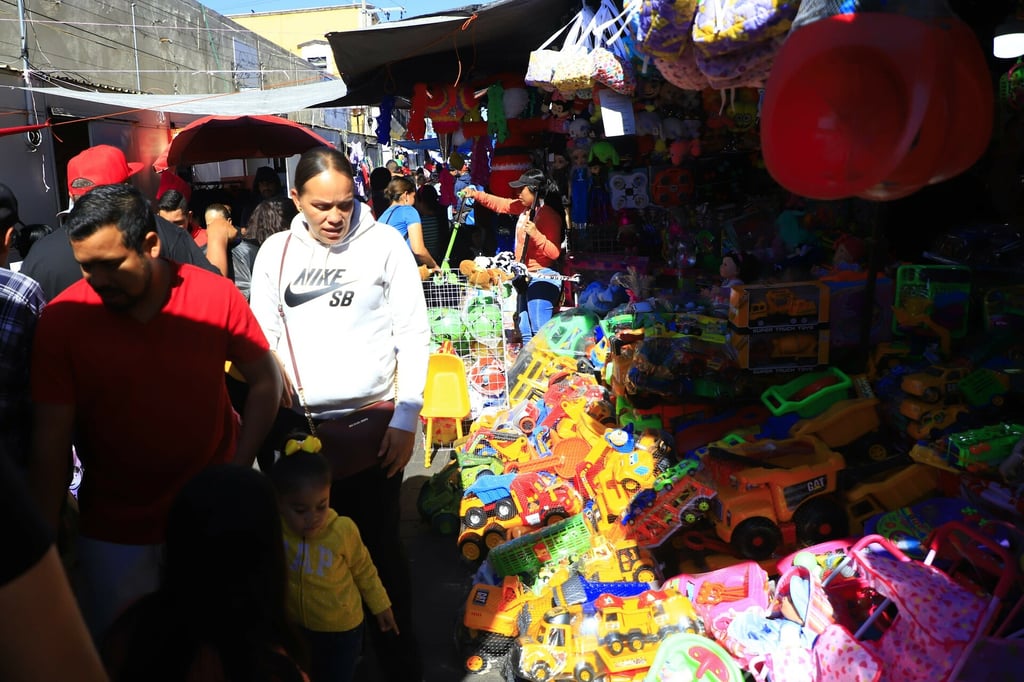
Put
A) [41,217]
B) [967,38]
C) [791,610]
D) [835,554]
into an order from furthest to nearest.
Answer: [41,217], [835,554], [791,610], [967,38]

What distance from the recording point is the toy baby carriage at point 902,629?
2.39m

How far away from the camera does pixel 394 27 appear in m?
5.90

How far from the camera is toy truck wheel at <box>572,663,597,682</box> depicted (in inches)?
115

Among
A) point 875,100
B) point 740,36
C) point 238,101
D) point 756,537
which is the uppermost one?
point 238,101

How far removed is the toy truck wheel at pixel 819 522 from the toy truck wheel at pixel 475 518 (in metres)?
1.53

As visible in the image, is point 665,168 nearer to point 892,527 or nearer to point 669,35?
point 669,35

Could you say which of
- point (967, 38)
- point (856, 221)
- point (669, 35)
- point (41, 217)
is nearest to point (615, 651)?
point (967, 38)

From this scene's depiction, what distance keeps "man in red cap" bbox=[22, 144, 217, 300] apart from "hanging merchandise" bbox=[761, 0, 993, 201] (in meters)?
2.19

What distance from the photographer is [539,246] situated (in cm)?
691

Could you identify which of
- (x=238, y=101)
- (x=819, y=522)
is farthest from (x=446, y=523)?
(x=238, y=101)

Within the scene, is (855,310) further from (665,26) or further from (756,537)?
(665,26)

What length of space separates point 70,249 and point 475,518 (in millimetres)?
2267

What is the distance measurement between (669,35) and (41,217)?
10.6 m

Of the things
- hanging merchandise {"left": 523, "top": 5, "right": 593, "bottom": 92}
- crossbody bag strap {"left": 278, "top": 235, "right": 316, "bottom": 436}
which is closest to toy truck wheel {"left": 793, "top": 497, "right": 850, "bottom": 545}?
crossbody bag strap {"left": 278, "top": 235, "right": 316, "bottom": 436}
